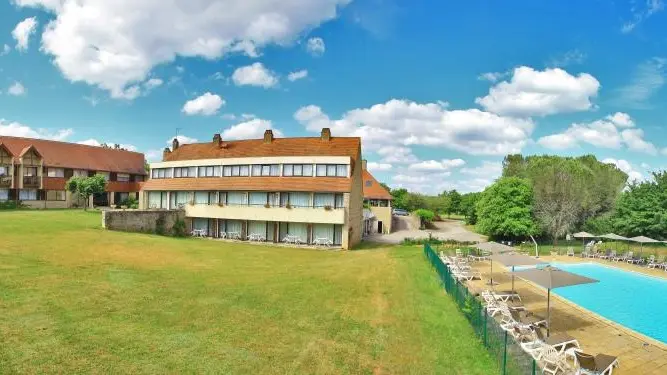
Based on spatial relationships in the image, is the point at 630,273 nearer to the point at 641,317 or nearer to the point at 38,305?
the point at 641,317

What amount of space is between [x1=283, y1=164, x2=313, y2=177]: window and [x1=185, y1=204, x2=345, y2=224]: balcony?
3283 millimetres

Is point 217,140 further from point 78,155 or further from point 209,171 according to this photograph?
point 78,155

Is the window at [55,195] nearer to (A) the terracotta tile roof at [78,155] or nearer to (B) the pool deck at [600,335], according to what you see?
(A) the terracotta tile roof at [78,155]

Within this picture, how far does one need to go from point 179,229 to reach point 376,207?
23.6 metres

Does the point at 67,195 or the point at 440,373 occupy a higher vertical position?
the point at 67,195

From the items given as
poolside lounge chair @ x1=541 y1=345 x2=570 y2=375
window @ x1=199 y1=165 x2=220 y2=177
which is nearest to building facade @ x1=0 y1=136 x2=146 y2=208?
window @ x1=199 y1=165 x2=220 y2=177

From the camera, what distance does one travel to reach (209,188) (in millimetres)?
40125

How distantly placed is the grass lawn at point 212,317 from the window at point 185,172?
1997cm

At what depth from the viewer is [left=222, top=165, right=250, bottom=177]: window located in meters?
40.2

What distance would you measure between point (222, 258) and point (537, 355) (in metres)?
19.2

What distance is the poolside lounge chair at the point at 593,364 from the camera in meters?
9.98

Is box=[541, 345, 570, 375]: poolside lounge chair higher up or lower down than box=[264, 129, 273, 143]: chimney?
lower down

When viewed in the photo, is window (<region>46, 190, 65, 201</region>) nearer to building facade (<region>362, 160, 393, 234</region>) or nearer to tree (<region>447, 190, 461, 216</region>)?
building facade (<region>362, 160, 393, 234</region>)

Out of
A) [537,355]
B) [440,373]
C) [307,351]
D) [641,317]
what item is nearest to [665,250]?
[641,317]
